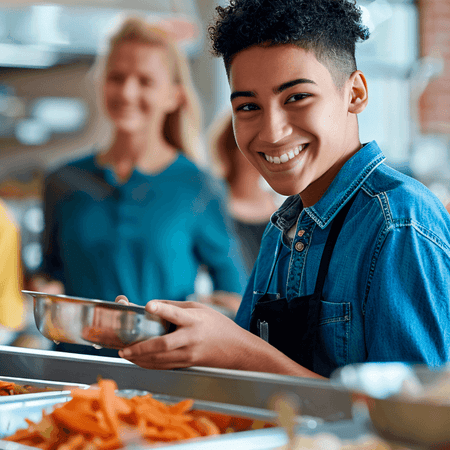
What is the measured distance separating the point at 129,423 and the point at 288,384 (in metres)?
0.24

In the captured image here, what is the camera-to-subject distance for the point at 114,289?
2.26 meters

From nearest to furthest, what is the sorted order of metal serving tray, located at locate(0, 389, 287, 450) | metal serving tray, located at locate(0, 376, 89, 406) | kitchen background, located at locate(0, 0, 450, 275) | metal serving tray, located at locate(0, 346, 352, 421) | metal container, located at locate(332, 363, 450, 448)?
metal container, located at locate(332, 363, 450, 448) → metal serving tray, located at locate(0, 389, 287, 450) → metal serving tray, located at locate(0, 346, 352, 421) → metal serving tray, located at locate(0, 376, 89, 406) → kitchen background, located at locate(0, 0, 450, 275)

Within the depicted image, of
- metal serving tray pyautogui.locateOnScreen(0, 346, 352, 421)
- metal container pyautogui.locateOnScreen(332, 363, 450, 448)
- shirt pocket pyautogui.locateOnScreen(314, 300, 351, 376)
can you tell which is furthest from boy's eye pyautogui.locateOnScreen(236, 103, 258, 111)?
metal container pyautogui.locateOnScreen(332, 363, 450, 448)

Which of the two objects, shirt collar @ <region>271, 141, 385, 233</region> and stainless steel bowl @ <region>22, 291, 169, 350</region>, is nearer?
stainless steel bowl @ <region>22, 291, 169, 350</region>

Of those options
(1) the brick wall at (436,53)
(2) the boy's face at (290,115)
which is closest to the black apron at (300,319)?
(2) the boy's face at (290,115)

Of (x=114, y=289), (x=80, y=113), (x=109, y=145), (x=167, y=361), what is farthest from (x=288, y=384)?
(x=80, y=113)

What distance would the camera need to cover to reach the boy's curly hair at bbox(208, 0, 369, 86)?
3.48ft

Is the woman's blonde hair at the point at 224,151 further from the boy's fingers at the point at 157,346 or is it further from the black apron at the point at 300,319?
the boy's fingers at the point at 157,346

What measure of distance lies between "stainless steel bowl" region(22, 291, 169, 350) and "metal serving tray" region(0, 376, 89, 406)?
0.15 meters

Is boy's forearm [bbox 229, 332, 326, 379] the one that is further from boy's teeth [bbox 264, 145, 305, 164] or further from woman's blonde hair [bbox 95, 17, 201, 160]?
woman's blonde hair [bbox 95, 17, 201, 160]

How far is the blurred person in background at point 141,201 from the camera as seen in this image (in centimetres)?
227

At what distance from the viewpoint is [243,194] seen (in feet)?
10.3

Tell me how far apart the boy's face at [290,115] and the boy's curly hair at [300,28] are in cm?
2

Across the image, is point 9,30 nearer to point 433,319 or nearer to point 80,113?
point 80,113
